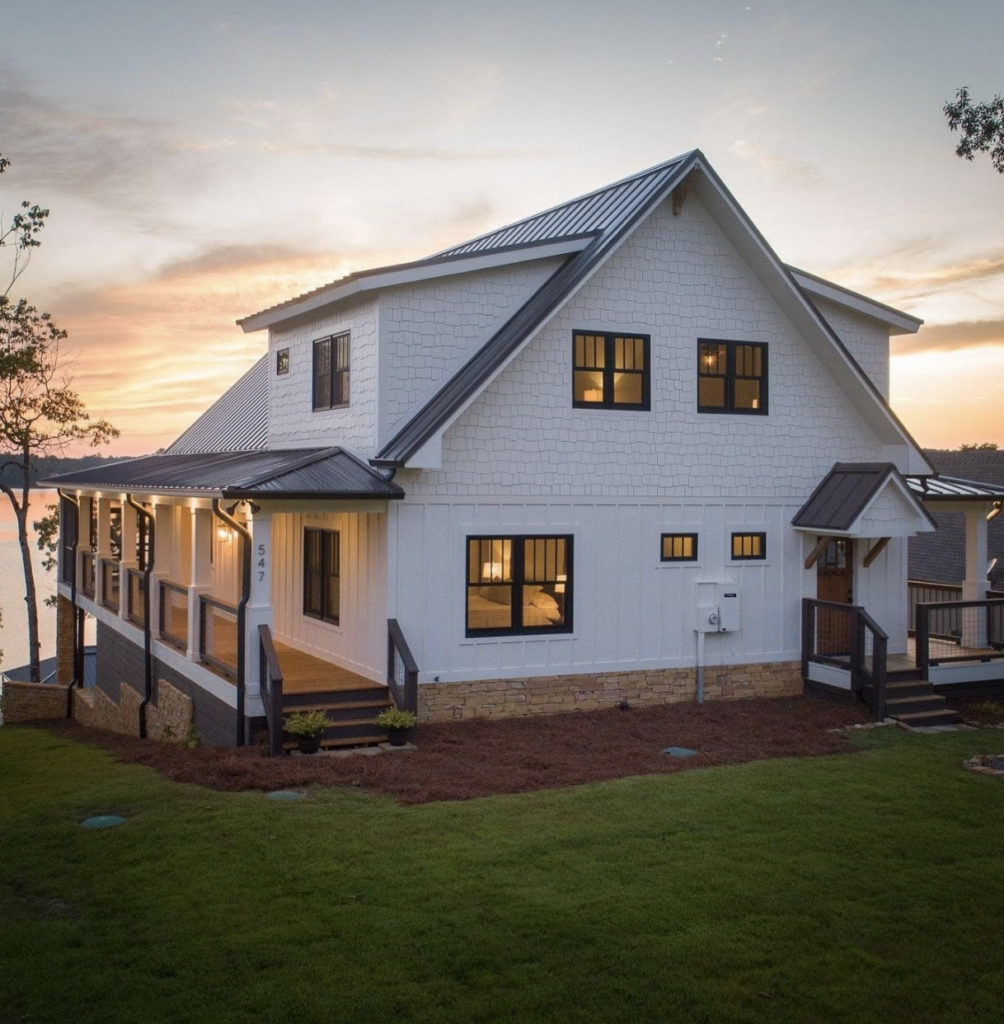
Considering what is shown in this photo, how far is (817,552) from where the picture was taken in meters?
16.7

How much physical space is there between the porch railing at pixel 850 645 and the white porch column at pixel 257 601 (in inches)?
350

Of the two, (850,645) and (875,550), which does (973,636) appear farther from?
(850,645)

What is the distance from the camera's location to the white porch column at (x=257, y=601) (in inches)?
520

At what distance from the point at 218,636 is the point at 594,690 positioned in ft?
18.7

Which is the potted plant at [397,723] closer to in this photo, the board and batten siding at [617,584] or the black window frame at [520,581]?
the board and batten siding at [617,584]

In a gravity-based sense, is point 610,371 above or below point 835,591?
above

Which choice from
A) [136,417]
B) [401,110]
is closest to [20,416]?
[136,417]

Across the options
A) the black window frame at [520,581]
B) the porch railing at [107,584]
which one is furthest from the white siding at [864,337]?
the porch railing at [107,584]

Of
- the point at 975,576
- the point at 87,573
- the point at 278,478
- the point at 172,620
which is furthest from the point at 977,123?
the point at 87,573

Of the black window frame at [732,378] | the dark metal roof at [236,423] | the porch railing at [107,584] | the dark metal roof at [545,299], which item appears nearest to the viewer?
the dark metal roof at [545,299]

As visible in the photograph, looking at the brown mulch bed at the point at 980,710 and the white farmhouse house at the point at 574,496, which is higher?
the white farmhouse house at the point at 574,496

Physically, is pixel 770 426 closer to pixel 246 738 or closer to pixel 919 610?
pixel 919 610

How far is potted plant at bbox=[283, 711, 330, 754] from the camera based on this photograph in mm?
12680

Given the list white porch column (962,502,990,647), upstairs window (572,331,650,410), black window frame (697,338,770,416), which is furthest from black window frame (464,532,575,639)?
white porch column (962,502,990,647)
